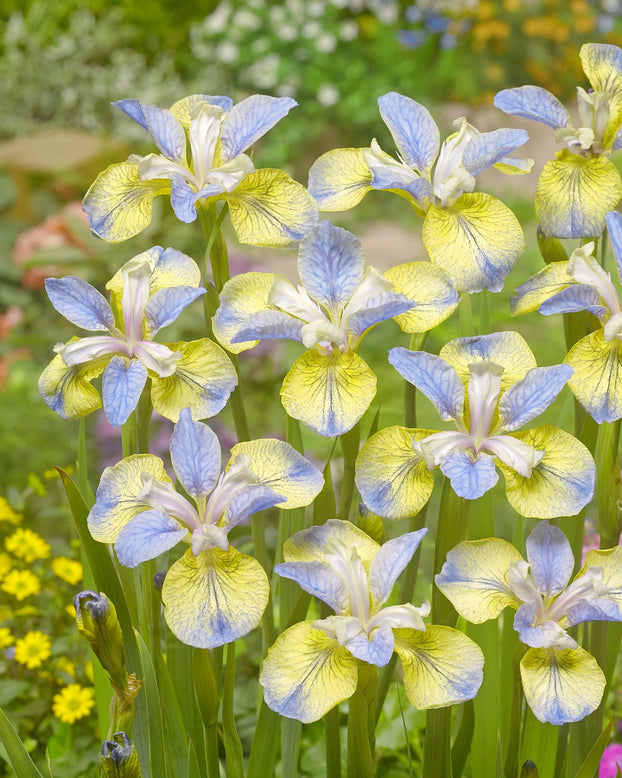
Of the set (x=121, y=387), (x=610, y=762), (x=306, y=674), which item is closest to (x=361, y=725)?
(x=306, y=674)

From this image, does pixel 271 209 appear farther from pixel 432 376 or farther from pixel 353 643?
pixel 353 643

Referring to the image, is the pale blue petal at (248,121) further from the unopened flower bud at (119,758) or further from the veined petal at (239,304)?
the unopened flower bud at (119,758)

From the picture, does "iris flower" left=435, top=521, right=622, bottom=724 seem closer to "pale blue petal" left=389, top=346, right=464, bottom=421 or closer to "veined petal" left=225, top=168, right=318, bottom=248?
"pale blue petal" left=389, top=346, right=464, bottom=421

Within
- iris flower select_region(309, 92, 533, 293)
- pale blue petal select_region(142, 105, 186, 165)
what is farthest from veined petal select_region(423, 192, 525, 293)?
pale blue petal select_region(142, 105, 186, 165)

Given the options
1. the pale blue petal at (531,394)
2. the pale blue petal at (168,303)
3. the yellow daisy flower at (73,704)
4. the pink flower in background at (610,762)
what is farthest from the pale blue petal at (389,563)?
the yellow daisy flower at (73,704)

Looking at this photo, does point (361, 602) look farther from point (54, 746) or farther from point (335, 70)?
point (335, 70)
